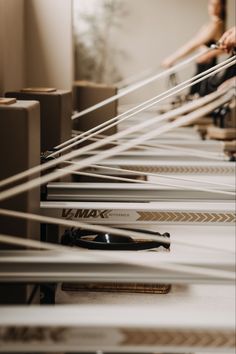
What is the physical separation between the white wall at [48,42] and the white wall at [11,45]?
16 centimetres

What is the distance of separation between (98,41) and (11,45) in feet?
19.1

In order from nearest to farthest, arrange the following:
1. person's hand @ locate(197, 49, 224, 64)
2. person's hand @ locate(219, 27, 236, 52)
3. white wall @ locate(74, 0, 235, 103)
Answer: person's hand @ locate(219, 27, 236, 52), person's hand @ locate(197, 49, 224, 64), white wall @ locate(74, 0, 235, 103)

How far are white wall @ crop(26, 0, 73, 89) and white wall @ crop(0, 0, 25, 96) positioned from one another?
165 millimetres

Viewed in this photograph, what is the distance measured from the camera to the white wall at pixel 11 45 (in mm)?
3166

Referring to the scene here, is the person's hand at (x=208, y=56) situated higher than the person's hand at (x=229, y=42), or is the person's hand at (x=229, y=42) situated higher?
the person's hand at (x=229, y=42)

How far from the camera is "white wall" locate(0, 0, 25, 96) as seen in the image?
3166 millimetres

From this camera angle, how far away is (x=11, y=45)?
3.43 metres

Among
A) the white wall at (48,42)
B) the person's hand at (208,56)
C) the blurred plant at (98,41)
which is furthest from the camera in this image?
the blurred plant at (98,41)

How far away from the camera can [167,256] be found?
1.83 metres

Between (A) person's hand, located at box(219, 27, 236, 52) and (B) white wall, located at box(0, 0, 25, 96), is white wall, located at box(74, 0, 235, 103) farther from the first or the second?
(A) person's hand, located at box(219, 27, 236, 52)

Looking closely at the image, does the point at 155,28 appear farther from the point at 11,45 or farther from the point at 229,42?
the point at 229,42

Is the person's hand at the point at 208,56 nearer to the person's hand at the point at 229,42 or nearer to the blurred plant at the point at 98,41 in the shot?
the person's hand at the point at 229,42

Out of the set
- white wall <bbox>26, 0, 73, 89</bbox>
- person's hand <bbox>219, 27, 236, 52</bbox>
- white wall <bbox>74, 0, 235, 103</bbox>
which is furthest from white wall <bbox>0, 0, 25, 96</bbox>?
white wall <bbox>74, 0, 235, 103</bbox>

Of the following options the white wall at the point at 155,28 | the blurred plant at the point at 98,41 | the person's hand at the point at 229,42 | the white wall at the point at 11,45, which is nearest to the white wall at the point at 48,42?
the white wall at the point at 11,45
